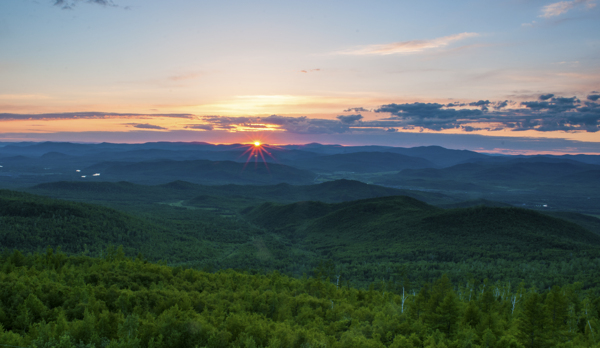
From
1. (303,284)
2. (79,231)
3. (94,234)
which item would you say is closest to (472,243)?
(303,284)

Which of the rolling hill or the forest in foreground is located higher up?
the forest in foreground

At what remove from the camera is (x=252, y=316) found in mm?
59906

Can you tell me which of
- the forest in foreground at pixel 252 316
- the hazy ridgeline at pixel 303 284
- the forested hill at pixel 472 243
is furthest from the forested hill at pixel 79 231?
the forested hill at pixel 472 243

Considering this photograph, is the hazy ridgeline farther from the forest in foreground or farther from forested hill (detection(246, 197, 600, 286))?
forested hill (detection(246, 197, 600, 286))

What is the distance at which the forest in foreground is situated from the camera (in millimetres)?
46875

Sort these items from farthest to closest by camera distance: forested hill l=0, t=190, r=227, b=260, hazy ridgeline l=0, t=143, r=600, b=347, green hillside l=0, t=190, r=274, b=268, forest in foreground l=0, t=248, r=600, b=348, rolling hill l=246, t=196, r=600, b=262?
rolling hill l=246, t=196, r=600, b=262 < green hillside l=0, t=190, r=274, b=268 < forested hill l=0, t=190, r=227, b=260 < hazy ridgeline l=0, t=143, r=600, b=347 < forest in foreground l=0, t=248, r=600, b=348

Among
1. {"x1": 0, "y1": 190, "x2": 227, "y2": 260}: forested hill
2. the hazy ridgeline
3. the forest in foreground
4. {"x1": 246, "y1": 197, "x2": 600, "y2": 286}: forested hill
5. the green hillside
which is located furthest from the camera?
the green hillside

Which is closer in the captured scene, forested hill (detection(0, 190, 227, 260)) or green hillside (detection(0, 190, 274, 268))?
forested hill (detection(0, 190, 227, 260))

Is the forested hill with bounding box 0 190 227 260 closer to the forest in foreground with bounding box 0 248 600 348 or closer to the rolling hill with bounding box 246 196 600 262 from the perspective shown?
the forest in foreground with bounding box 0 248 600 348

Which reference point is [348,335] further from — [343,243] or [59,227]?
[59,227]

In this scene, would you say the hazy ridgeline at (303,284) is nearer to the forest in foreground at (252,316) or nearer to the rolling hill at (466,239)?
the forest in foreground at (252,316)

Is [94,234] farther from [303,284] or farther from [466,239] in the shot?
[466,239]

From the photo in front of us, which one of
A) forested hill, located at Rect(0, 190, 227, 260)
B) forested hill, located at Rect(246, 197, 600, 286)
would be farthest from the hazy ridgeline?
forested hill, located at Rect(246, 197, 600, 286)

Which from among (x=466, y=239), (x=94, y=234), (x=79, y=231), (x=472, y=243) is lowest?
(x=94, y=234)
